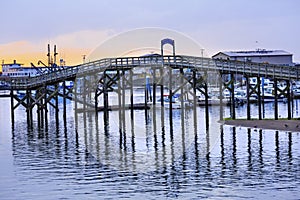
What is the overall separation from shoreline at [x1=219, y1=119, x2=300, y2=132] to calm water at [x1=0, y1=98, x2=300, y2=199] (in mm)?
1531

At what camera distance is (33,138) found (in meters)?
54.5

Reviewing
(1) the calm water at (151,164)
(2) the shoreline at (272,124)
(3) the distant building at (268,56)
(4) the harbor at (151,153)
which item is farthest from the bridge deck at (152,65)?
(3) the distant building at (268,56)

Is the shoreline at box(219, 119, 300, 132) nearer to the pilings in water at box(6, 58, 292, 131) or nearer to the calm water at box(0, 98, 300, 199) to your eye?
the calm water at box(0, 98, 300, 199)

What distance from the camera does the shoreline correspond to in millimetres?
54531

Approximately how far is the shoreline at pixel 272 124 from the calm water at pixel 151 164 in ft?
5.02

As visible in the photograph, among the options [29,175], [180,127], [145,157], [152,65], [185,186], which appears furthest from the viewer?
[152,65]

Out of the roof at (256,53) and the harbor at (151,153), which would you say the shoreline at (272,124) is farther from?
the roof at (256,53)

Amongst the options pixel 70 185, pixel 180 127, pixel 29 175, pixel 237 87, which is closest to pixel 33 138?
pixel 180 127

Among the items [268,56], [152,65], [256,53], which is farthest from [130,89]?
[256,53]

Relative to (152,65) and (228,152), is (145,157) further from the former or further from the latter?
(152,65)

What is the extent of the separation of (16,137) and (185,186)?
2810 cm

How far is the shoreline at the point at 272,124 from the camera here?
54.5 m

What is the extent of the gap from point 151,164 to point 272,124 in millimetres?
21616

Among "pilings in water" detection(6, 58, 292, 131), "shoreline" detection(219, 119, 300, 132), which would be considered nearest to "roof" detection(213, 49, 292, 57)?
"pilings in water" detection(6, 58, 292, 131)
